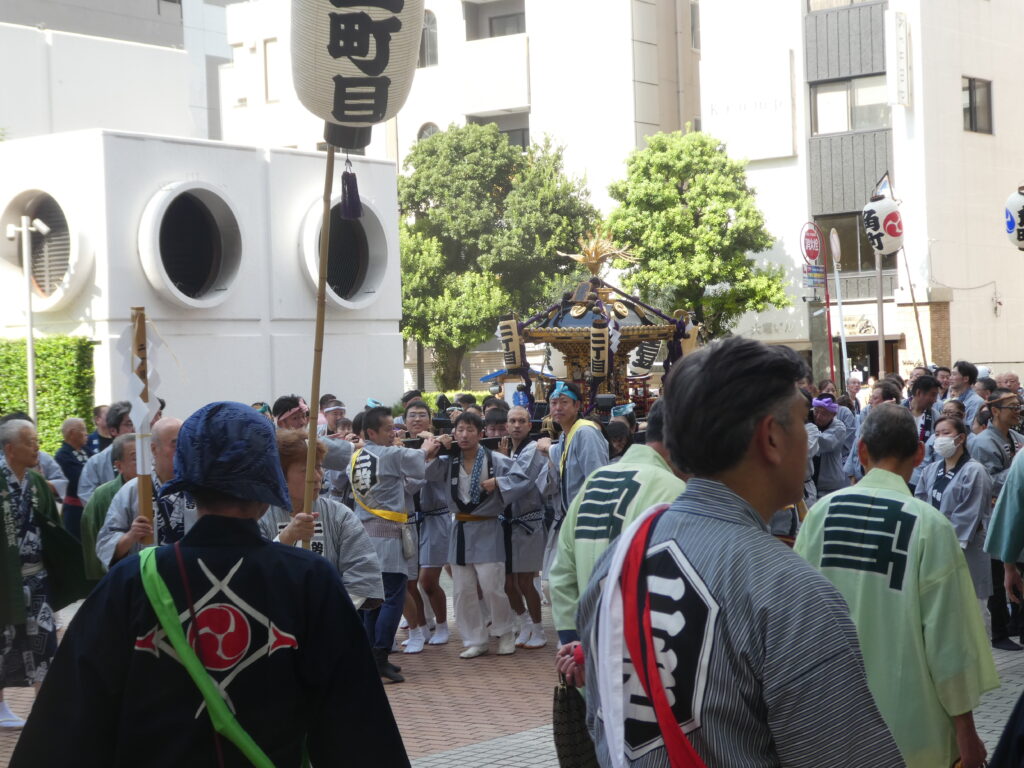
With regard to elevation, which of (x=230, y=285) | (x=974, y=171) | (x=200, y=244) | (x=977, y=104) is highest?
(x=977, y=104)

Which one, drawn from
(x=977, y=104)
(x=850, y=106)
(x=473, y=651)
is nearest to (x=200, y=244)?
(x=473, y=651)

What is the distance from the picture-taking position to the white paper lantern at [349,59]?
677 cm

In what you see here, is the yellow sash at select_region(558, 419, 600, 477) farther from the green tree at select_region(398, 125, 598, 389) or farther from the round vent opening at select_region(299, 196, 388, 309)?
the green tree at select_region(398, 125, 598, 389)

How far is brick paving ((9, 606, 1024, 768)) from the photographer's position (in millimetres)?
7488

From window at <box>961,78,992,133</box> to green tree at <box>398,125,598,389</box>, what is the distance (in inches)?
417

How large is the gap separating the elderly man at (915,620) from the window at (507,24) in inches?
1698

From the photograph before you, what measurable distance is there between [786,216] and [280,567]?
35422 millimetres

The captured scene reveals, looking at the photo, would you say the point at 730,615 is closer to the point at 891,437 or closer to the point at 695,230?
the point at 891,437

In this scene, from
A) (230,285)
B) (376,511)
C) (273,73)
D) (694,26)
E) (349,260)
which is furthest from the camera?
(273,73)

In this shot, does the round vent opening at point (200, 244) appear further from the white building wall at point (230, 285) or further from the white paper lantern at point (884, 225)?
the white paper lantern at point (884, 225)

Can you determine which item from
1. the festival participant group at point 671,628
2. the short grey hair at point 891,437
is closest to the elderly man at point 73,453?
the festival participant group at point 671,628

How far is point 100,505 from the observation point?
7.91 metres

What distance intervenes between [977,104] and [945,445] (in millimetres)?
28312

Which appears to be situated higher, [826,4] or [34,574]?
[826,4]
